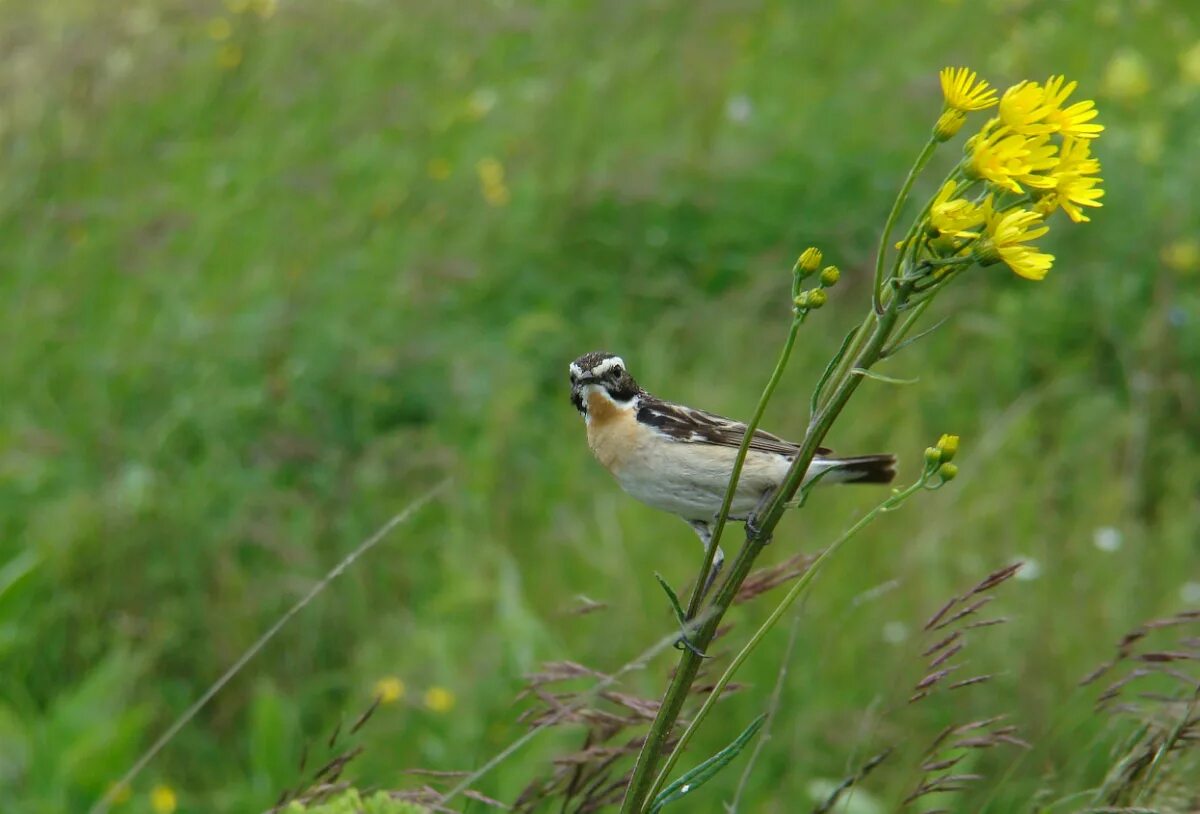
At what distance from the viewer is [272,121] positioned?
22.8 ft

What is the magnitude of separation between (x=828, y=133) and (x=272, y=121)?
2.78 m

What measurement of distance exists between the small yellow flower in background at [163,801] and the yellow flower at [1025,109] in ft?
11.1

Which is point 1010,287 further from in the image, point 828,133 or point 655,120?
point 655,120

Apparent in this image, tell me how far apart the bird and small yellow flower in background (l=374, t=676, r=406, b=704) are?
189cm

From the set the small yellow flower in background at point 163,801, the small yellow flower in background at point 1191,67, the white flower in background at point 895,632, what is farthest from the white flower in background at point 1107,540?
the small yellow flower in background at point 1191,67

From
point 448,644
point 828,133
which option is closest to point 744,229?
point 828,133

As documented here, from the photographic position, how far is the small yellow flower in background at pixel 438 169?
22.3 ft

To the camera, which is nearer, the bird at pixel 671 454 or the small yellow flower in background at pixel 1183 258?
the bird at pixel 671 454

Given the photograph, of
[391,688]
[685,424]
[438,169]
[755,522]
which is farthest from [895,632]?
[438,169]

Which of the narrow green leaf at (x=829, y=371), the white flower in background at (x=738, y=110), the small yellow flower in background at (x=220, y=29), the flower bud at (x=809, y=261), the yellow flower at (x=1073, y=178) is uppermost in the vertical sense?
the yellow flower at (x=1073, y=178)

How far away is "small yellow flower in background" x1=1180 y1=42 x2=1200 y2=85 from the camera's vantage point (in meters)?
7.80

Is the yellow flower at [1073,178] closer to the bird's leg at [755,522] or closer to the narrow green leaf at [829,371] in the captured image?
the narrow green leaf at [829,371]

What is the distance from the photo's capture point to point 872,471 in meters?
2.27

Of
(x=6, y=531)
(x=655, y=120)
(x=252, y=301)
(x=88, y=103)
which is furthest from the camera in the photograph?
(x=655, y=120)
